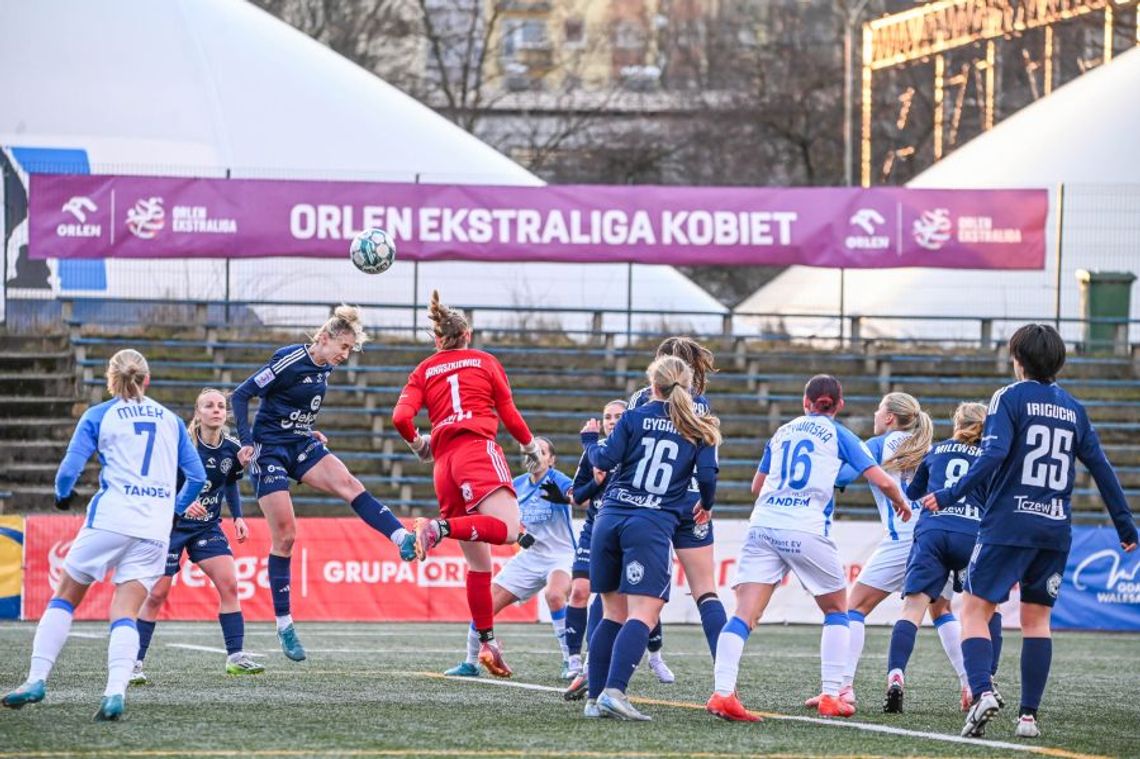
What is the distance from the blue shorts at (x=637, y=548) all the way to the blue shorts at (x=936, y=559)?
1.98 metres

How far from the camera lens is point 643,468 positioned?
31.0ft

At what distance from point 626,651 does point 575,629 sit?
2968 millimetres

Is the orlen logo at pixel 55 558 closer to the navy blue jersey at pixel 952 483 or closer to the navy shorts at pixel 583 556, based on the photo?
the navy shorts at pixel 583 556

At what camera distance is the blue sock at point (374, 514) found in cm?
1178

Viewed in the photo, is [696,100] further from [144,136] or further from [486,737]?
[486,737]

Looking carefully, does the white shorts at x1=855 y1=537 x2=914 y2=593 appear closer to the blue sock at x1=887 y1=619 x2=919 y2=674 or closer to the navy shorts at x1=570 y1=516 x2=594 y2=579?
the blue sock at x1=887 y1=619 x2=919 y2=674

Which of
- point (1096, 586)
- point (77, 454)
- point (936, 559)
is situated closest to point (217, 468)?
point (77, 454)

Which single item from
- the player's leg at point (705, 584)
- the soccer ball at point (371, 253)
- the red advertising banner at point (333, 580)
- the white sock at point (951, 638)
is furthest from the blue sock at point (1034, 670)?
the red advertising banner at point (333, 580)

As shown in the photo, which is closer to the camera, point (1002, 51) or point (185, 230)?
point (185, 230)

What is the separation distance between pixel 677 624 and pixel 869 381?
278 inches

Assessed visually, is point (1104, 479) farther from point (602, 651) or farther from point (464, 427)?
point (464, 427)

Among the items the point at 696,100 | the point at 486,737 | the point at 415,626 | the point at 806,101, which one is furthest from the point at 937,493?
the point at 696,100

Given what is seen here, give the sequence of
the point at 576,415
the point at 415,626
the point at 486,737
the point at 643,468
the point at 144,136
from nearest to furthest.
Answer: the point at 486,737
the point at 643,468
the point at 415,626
the point at 576,415
the point at 144,136

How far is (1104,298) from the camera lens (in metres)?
28.9
